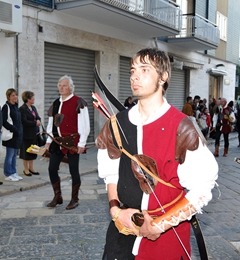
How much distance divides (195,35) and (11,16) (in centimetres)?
1099

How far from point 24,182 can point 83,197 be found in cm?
150

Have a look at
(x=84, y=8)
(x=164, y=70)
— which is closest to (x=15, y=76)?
(x=84, y=8)

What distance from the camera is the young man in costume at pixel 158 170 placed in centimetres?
204

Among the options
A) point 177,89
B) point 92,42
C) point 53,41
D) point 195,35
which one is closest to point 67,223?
point 53,41

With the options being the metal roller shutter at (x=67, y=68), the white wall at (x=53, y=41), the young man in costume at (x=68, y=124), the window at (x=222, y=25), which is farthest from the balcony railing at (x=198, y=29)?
the young man in costume at (x=68, y=124)

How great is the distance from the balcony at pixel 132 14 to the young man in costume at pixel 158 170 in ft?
31.4

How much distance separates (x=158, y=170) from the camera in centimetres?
210

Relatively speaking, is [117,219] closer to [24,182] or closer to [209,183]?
[209,183]

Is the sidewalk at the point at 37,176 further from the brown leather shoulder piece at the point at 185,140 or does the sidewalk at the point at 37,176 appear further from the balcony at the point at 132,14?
the balcony at the point at 132,14

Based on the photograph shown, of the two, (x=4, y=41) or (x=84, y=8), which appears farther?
(x=84, y=8)

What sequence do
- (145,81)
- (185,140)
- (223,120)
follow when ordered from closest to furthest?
1. (185,140)
2. (145,81)
3. (223,120)

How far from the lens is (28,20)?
417 inches

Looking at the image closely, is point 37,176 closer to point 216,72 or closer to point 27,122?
point 27,122

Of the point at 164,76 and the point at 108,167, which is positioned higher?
the point at 164,76
